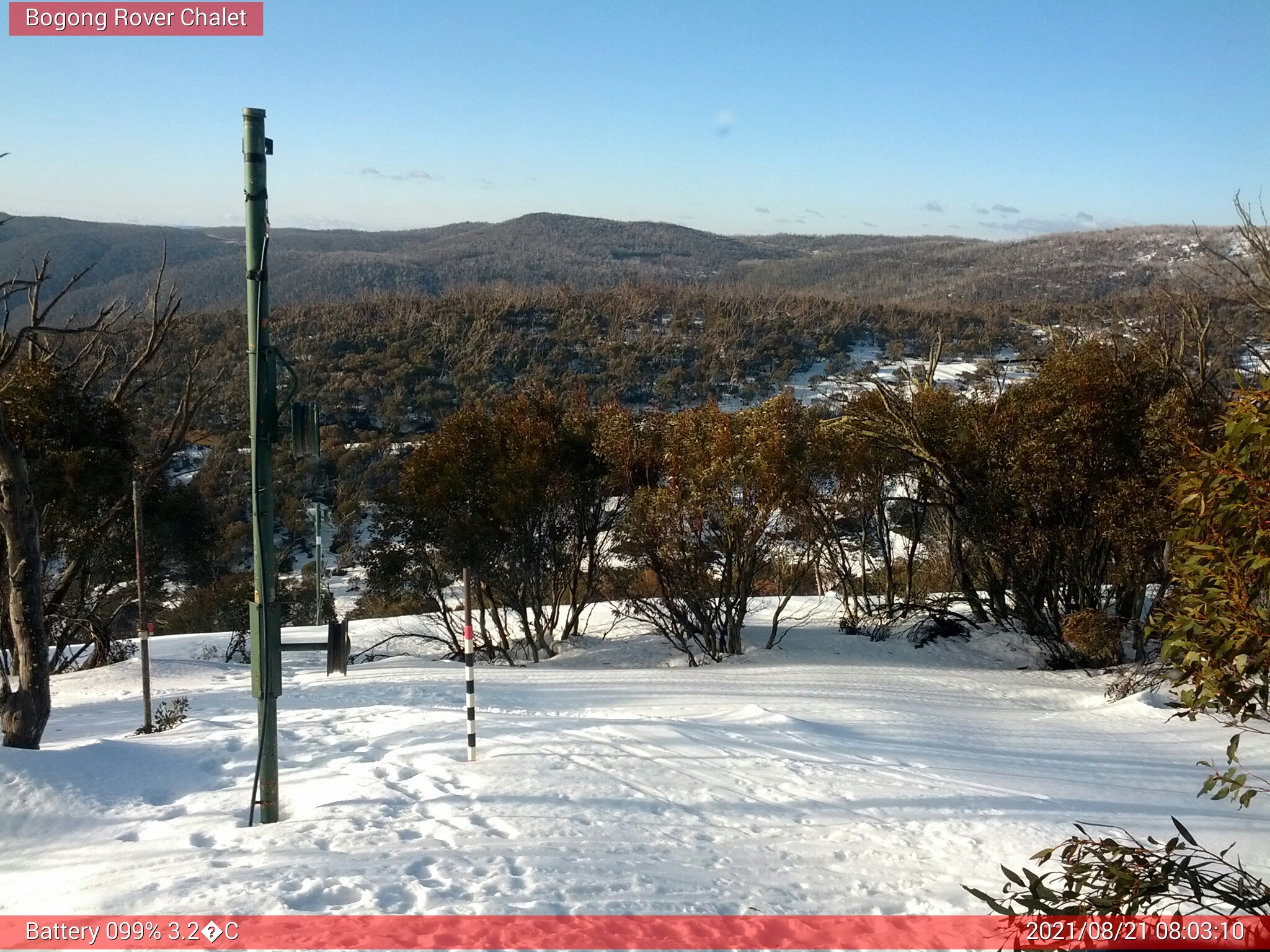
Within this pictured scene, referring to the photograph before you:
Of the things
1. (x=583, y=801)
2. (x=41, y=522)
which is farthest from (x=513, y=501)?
(x=583, y=801)

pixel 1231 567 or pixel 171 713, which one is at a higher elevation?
pixel 1231 567

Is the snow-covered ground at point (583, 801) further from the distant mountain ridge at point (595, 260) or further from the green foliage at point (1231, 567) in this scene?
the distant mountain ridge at point (595, 260)

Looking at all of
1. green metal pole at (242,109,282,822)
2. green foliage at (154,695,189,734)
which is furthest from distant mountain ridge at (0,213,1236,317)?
green metal pole at (242,109,282,822)

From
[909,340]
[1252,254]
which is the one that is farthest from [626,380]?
[1252,254]

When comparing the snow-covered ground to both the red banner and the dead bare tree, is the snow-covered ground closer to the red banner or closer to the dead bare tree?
the red banner

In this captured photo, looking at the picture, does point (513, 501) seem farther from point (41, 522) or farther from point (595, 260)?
point (595, 260)

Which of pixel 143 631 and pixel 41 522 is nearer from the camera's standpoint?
pixel 143 631

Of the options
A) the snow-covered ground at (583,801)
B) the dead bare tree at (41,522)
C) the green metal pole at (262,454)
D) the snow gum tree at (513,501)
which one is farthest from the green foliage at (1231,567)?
the snow gum tree at (513,501)
